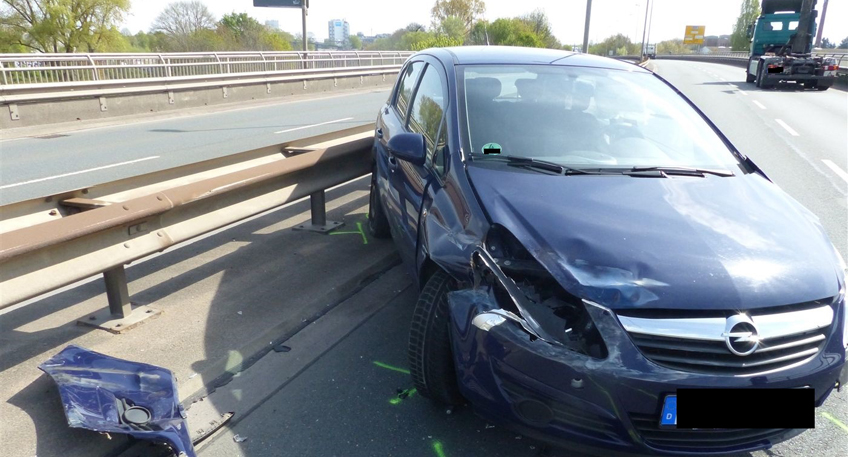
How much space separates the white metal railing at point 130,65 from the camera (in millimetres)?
→ 15398

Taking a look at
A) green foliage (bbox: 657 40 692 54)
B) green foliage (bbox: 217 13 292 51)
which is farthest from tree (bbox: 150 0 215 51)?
green foliage (bbox: 657 40 692 54)

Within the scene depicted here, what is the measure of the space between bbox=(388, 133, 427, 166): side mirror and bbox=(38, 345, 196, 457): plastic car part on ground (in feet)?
5.71

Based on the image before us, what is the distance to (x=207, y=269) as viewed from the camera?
16.3 feet

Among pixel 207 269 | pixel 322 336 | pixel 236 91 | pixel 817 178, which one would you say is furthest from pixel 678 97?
pixel 236 91

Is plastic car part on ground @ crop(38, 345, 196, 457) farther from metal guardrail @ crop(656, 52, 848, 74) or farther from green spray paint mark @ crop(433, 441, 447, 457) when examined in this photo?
metal guardrail @ crop(656, 52, 848, 74)

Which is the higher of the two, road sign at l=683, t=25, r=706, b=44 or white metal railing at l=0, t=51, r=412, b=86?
road sign at l=683, t=25, r=706, b=44

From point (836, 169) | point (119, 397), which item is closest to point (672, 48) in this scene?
point (836, 169)

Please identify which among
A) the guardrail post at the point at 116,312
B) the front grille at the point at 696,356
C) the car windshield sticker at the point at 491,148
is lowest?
the guardrail post at the point at 116,312

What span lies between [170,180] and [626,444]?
3910 mm

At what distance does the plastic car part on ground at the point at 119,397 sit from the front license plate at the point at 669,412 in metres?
1.92

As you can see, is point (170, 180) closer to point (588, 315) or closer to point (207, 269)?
point (207, 269)

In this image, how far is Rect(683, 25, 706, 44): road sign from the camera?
113500 mm

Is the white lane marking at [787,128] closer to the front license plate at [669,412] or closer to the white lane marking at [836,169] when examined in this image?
the white lane marking at [836,169]

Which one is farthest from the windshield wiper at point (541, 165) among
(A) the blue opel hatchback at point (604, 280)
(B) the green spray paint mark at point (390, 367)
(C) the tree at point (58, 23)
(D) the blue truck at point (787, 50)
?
(C) the tree at point (58, 23)
